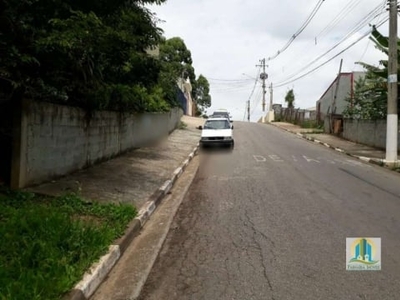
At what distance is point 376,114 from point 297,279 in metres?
22.1

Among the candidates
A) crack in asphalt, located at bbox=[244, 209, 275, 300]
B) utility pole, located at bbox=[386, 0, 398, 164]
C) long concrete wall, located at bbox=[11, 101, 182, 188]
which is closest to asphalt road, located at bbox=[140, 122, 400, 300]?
crack in asphalt, located at bbox=[244, 209, 275, 300]

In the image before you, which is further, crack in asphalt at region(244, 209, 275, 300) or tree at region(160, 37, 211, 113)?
tree at region(160, 37, 211, 113)

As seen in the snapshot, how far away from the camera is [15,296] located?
3.96 m

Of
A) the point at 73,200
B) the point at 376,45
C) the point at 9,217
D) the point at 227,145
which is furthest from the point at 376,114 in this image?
the point at 9,217

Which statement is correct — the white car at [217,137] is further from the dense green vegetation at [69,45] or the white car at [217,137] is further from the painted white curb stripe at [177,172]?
the dense green vegetation at [69,45]

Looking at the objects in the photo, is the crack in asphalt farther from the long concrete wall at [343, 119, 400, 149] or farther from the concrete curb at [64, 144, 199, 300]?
the long concrete wall at [343, 119, 400, 149]

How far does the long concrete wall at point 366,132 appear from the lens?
78.0 feet

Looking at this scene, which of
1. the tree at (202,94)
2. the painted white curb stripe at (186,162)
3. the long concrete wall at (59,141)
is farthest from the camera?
the tree at (202,94)

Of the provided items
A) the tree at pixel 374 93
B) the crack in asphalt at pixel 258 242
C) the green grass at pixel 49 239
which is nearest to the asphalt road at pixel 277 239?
the crack in asphalt at pixel 258 242

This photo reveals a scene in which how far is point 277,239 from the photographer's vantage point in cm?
662

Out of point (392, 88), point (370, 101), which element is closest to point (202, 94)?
point (370, 101)

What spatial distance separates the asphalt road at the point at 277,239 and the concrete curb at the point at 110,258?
A: 0.54 metres

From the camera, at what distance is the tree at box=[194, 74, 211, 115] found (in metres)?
75.1

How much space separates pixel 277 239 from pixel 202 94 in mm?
71204
